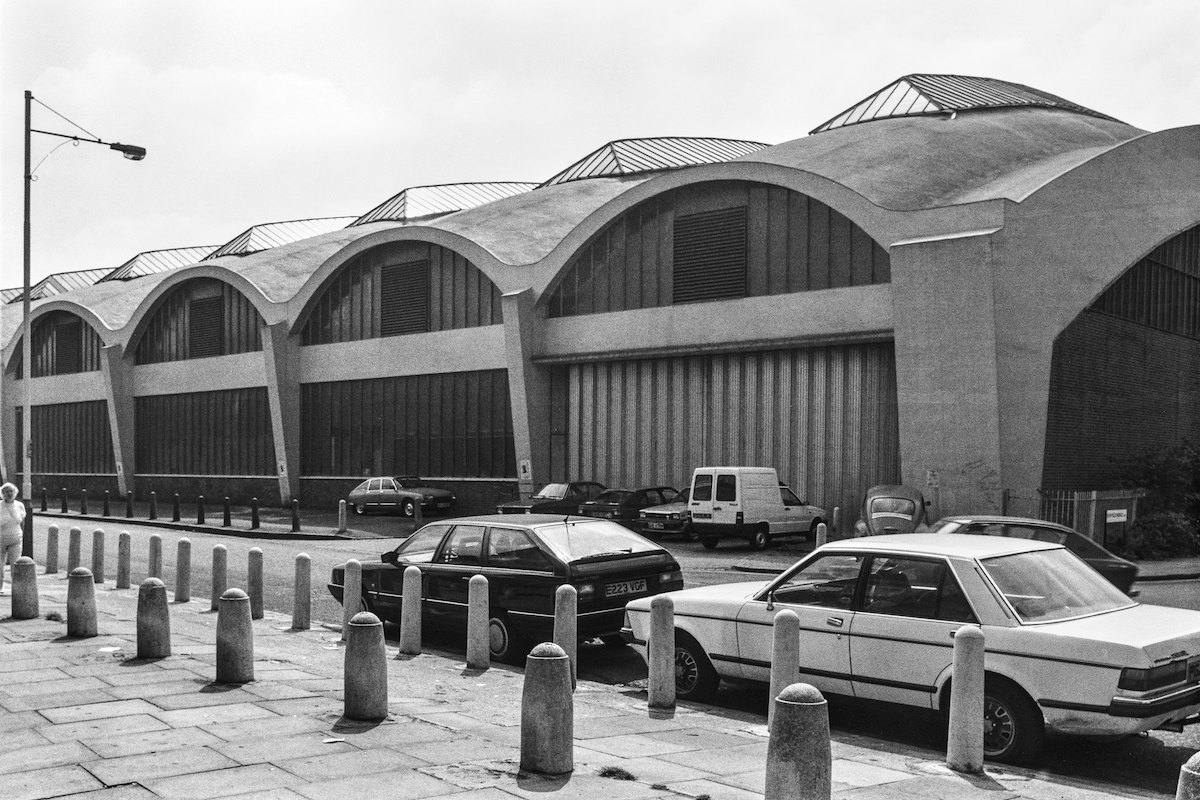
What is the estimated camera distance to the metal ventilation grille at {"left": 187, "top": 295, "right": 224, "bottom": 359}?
47.1m

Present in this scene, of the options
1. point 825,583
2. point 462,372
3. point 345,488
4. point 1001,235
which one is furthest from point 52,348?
point 825,583

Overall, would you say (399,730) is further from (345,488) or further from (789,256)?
(345,488)

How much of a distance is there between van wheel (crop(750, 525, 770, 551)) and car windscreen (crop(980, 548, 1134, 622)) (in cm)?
1697

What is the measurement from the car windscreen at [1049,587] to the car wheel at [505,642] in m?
4.97

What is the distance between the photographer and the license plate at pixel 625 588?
441 inches

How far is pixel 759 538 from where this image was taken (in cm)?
2558

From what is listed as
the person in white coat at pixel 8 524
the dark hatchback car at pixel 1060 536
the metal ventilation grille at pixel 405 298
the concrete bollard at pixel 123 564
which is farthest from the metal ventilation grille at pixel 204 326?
the dark hatchback car at pixel 1060 536

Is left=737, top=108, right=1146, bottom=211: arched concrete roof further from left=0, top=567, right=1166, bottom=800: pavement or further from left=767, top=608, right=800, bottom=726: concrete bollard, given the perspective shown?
left=0, top=567, right=1166, bottom=800: pavement

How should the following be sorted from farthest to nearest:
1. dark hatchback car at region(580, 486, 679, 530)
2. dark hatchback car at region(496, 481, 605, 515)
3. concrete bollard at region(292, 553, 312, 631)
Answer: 1. dark hatchback car at region(496, 481, 605, 515)
2. dark hatchback car at region(580, 486, 679, 530)
3. concrete bollard at region(292, 553, 312, 631)

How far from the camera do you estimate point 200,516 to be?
32.1m

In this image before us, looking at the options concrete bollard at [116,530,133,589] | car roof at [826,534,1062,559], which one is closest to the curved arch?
concrete bollard at [116,530,133,589]

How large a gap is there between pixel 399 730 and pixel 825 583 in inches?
134

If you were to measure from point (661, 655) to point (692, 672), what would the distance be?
1.84 feet

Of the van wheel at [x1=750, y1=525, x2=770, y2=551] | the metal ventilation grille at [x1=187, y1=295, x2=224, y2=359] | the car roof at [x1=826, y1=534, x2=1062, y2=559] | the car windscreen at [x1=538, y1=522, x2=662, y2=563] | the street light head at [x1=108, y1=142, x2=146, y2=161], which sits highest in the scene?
the street light head at [x1=108, y1=142, x2=146, y2=161]
